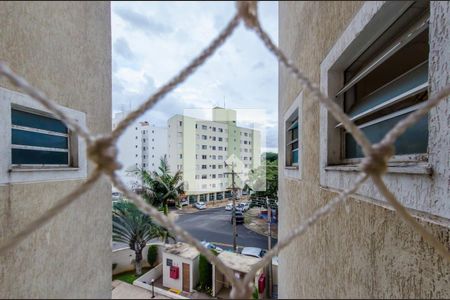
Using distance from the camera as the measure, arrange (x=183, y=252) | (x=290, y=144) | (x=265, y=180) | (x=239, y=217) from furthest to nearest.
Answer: (x=239, y=217) < (x=265, y=180) < (x=183, y=252) < (x=290, y=144)

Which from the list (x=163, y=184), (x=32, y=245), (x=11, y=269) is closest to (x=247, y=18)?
(x=32, y=245)

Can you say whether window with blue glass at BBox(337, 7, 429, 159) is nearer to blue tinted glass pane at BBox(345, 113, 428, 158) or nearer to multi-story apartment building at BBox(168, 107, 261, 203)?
blue tinted glass pane at BBox(345, 113, 428, 158)

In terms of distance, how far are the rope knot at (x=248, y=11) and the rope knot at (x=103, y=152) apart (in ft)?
1.04

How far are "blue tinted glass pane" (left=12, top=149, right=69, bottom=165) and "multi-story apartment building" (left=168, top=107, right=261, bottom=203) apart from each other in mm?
4824

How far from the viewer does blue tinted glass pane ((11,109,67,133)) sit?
3.44ft

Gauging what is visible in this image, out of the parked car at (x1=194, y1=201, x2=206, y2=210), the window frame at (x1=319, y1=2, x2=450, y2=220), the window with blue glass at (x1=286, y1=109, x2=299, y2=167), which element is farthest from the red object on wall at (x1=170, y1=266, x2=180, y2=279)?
the window frame at (x1=319, y1=2, x2=450, y2=220)

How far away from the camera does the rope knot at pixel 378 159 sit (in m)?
0.33

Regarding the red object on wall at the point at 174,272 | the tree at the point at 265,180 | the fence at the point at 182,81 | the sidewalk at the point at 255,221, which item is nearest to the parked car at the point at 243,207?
the sidewalk at the point at 255,221

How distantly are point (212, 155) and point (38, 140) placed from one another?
713 cm

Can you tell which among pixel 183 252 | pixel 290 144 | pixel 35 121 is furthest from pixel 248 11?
pixel 183 252

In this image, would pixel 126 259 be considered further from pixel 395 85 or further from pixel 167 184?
pixel 395 85

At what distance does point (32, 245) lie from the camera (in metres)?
0.80

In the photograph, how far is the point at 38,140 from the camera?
3.72 feet

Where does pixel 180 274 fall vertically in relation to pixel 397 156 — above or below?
below
